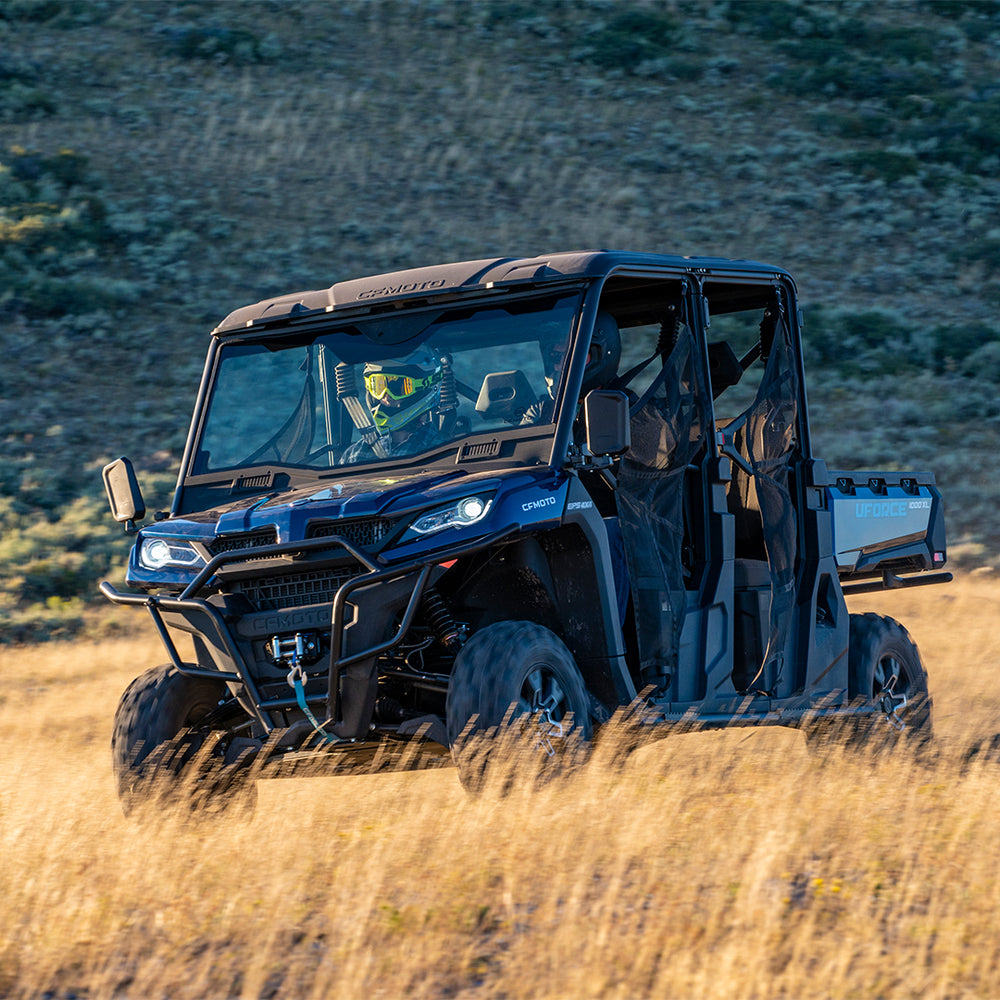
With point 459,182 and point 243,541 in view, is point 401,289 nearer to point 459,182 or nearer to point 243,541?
point 243,541

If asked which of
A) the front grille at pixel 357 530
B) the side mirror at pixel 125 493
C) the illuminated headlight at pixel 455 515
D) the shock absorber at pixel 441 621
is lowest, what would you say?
the shock absorber at pixel 441 621

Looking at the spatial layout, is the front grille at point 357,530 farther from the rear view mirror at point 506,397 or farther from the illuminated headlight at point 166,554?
the rear view mirror at point 506,397

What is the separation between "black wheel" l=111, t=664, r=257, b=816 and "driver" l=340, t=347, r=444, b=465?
1.31m

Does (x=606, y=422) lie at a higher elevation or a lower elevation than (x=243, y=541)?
higher

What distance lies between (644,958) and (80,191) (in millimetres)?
26756

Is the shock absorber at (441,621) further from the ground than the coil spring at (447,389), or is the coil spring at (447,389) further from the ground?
the coil spring at (447,389)

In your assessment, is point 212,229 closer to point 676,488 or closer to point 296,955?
point 676,488

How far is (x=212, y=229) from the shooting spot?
28812mm

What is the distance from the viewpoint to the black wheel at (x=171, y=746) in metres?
6.73

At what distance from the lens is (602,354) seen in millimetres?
7125

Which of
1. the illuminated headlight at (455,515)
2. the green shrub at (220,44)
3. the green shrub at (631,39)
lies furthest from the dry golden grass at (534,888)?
the green shrub at (631,39)

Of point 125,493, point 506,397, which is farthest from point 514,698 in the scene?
point 125,493

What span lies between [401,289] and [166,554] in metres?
1.65

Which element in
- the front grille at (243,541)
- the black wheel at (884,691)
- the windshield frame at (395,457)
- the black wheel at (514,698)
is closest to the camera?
the black wheel at (514,698)
